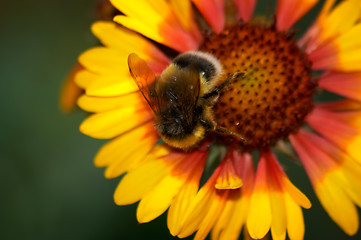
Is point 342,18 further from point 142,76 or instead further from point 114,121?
point 114,121

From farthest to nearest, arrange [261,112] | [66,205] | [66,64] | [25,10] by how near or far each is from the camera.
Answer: [25,10] < [66,64] < [66,205] < [261,112]

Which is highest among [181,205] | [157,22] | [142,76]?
[157,22]

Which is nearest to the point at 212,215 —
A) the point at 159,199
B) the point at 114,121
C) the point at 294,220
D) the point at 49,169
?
the point at 159,199

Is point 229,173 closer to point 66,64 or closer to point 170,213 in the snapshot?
point 170,213

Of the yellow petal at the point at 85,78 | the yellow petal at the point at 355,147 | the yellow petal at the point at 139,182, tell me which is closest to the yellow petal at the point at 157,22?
the yellow petal at the point at 85,78

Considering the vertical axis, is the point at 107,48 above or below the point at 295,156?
above

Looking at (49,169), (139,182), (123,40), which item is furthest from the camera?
(49,169)

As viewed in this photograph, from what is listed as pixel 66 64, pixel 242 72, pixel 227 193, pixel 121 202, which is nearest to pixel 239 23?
pixel 242 72

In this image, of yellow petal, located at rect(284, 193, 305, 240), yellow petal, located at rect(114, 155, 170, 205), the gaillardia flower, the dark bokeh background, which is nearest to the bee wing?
the gaillardia flower
